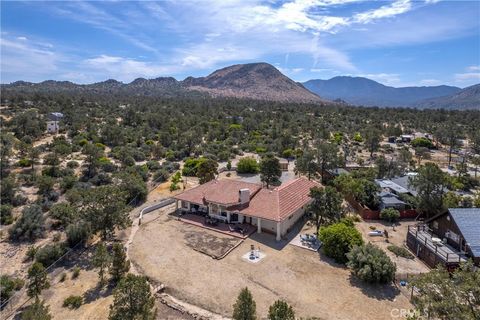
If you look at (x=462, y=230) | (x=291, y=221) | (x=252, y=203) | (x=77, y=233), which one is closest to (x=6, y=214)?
(x=77, y=233)

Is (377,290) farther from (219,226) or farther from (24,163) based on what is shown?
(24,163)

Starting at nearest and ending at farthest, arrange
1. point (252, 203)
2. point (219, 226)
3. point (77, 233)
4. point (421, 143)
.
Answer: point (77, 233), point (219, 226), point (252, 203), point (421, 143)

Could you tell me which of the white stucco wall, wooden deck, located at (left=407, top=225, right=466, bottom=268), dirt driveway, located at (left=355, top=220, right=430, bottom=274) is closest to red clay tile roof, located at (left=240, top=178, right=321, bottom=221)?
the white stucco wall

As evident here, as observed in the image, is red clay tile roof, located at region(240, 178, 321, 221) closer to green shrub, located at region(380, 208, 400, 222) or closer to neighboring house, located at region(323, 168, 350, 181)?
green shrub, located at region(380, 208, 400, 222)

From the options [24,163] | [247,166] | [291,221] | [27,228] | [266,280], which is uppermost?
[24,163]

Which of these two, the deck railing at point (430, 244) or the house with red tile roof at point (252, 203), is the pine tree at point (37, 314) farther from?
the deck railing at point (430, 244)

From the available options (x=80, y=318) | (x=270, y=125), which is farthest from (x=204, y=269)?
(x=270, y=125)
